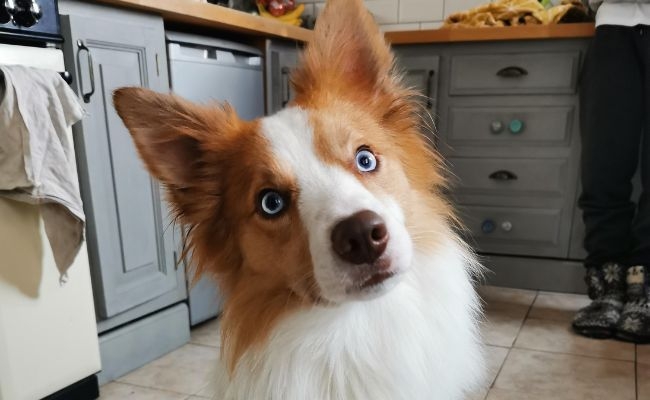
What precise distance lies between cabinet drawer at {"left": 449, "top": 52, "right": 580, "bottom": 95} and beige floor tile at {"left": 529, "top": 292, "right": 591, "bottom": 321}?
1.01 metres

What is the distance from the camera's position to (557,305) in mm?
2664

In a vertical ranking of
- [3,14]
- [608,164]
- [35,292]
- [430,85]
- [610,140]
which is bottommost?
[35,292]

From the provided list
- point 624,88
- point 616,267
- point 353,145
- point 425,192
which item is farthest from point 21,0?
point 616,267

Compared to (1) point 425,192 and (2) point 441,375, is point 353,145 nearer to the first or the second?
(1) point 425,192

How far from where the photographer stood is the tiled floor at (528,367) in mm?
1906

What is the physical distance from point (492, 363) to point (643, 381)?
51 centimetres

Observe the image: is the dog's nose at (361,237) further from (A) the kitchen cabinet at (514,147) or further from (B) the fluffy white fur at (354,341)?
(A) the kitchen cabinet at (514,147)

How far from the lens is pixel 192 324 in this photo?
7.75 ft

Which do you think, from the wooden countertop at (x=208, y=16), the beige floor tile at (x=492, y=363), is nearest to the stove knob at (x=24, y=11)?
the wooden countertop at (x=208, y=16)

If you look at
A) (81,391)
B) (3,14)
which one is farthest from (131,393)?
(3,14)

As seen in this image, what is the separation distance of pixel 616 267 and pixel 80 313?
7.07 feet

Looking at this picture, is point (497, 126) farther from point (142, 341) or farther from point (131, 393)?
point (131, 393)

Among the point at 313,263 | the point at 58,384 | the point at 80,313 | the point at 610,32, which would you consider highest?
the point at 610,32

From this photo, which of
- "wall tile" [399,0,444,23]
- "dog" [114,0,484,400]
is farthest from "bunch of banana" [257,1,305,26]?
"dog" [114,0,484,400]
